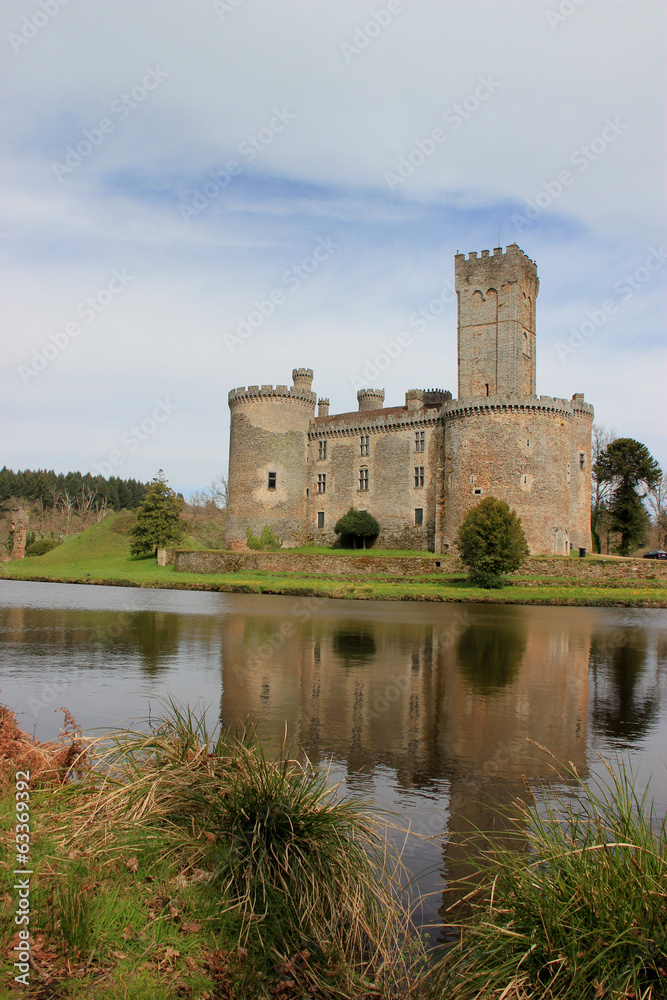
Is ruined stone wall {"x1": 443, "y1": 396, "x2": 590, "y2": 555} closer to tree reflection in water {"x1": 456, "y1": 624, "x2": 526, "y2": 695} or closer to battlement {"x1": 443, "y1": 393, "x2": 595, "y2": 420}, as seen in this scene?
battlement {"x1": 443, "y1": 393, "x2": 595, "y2": 420}

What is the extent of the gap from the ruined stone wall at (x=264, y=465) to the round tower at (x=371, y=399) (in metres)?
7.52

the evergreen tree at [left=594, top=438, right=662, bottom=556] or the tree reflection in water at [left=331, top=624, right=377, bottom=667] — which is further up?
the evergreen tree at [left=594, top=438, right=662, bottom=556]

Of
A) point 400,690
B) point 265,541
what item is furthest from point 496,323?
point 400,690

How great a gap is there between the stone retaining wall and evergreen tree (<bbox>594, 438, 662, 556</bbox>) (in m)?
17.3

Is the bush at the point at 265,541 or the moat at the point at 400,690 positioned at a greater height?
the bush at the point at 265,541

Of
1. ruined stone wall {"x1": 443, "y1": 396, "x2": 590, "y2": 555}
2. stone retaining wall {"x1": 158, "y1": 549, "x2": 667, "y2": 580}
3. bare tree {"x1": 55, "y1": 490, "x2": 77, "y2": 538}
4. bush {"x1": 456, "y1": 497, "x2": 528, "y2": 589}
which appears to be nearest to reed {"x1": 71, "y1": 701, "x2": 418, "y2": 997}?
bush {"x1": 456, "y1": 497, "x2": 528, "y2": 589}

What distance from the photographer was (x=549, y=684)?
482 inches

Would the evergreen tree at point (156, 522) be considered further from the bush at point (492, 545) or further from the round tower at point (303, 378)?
the bush at point (492, 545)

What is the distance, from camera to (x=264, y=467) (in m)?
51.0

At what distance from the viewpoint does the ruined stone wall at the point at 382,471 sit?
156ft

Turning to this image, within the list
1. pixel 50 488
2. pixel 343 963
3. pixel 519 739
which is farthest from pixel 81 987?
pixel 50 488

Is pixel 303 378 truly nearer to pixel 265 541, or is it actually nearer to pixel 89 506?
pixel 265 541

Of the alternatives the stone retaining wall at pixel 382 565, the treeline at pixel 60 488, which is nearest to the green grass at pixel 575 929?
the stone retaining wall at pixel 382 565

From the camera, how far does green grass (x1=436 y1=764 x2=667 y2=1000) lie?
3.17m
